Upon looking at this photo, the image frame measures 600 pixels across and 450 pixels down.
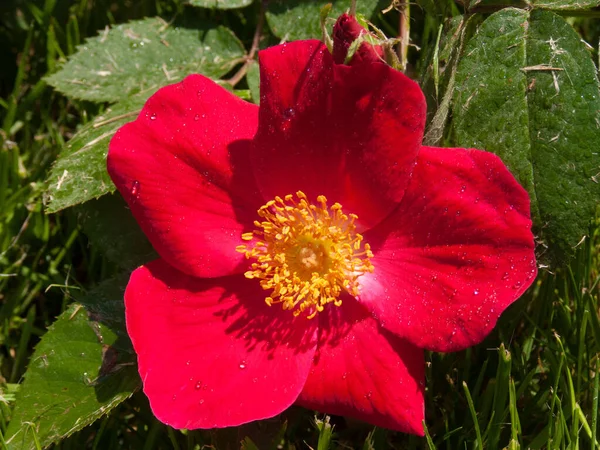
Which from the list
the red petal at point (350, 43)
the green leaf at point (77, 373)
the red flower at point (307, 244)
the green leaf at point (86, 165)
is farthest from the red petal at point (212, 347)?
the red petal at point (350, 43)

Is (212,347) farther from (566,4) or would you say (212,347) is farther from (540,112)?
(566,4)

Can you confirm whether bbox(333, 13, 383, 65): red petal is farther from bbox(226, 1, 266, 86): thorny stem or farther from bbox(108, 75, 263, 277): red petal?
bbox(226, 1, 266, 86): thorny stem

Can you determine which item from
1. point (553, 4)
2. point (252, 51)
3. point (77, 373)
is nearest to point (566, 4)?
point (553, 4)

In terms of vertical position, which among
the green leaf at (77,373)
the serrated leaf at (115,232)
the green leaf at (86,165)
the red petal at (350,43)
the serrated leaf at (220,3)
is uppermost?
the red petal at (350,43)

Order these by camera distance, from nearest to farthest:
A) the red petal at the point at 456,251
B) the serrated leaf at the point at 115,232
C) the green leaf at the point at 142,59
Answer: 1. the red petal at the point at 456,251
2. the serrated leaf at the point at 115,232
3. the green leaf at the point at 142,59

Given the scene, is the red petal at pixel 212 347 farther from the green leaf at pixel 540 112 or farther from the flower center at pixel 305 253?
the green leaf at pixel 540 112

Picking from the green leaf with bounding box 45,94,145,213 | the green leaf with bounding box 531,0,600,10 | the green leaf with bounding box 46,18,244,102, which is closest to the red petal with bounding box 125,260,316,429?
the green leaf with bounding box 45,94,145,213
